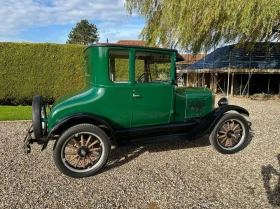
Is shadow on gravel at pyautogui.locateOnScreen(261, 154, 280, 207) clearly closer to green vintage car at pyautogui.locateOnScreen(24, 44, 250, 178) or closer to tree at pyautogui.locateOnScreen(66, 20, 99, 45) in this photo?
green vintage car at pyautogui.locateOnScreen(24, 44, 250, 178)

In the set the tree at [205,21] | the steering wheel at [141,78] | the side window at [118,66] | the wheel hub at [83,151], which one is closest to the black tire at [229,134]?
the steering wheel at [141,78]

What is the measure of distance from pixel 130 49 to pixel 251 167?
9.17 ft

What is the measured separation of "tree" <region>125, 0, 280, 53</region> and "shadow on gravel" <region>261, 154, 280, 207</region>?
5997 millimetres

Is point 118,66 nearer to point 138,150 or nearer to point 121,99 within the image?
point 121,99

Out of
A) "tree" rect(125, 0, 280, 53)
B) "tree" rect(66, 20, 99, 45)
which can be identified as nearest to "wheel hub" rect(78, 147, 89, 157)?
"tree" rect(125, 0, 280, 53)

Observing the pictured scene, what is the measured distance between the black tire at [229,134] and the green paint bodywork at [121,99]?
87cm

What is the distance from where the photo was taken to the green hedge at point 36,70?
8.98 m

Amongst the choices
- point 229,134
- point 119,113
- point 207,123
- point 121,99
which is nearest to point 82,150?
point 119,113

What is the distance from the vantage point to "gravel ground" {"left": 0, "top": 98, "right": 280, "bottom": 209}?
2678mm

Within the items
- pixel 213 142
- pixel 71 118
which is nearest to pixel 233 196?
pixel 213 142

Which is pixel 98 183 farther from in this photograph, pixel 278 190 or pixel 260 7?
pixel 260 7

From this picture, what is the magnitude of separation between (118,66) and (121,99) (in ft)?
1.94

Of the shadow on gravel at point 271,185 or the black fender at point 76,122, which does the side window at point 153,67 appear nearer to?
the black fender at point 76,122

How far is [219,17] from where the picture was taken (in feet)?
27.5
